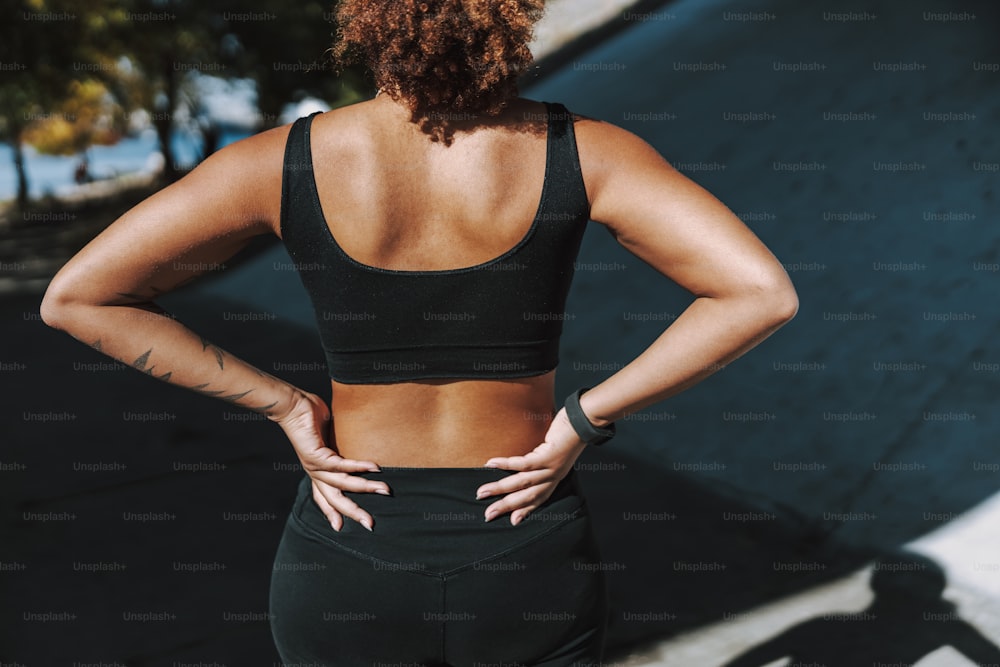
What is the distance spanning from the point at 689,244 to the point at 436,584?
68 centimetres

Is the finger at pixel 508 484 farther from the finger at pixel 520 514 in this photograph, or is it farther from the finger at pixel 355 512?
the finger at pixel 355 512

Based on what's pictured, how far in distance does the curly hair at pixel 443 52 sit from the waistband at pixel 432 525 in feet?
1.87

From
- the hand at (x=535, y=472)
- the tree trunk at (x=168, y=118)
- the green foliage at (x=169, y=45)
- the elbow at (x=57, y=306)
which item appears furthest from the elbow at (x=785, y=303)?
the tree trunk at (x=168, y=118)

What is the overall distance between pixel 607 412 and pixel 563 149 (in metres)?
0.52

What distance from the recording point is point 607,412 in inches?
67.4

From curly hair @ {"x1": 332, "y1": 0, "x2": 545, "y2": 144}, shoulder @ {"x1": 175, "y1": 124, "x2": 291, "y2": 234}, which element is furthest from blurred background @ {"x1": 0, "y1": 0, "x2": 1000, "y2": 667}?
shoulder @ {"x1": 175, "y1": 124, "x2": 291, "y2": 234}

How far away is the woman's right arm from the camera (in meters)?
1.43

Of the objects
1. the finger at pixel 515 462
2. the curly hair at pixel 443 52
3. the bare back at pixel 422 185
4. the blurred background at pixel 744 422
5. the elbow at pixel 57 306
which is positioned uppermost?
the curly hair at pixel 443 52

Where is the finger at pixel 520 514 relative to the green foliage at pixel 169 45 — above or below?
above

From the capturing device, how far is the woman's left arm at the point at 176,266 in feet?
4.71

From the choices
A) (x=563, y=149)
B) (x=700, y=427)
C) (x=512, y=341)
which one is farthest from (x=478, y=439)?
(x=700, y=427)

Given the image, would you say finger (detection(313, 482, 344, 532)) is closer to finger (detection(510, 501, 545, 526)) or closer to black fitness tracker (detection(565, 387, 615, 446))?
finger (detection(510, 501, 545, 526))

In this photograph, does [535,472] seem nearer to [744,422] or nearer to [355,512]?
[355,512]

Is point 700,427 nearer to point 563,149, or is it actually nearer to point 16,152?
point 563,149
